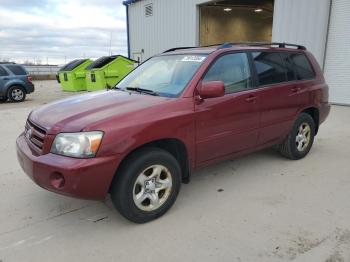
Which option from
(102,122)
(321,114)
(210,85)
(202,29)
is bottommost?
(321,114)

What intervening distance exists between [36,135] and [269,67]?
3.04 meters

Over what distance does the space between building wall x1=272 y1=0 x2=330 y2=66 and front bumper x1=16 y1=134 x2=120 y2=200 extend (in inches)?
390

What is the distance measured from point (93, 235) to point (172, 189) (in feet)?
2.92

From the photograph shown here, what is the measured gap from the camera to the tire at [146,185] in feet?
10.4

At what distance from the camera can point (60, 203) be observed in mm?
3891

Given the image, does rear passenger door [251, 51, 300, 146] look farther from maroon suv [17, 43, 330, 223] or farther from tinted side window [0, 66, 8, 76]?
tinted side window [0, 66, 8, 76]

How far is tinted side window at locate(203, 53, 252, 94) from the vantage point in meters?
3.94

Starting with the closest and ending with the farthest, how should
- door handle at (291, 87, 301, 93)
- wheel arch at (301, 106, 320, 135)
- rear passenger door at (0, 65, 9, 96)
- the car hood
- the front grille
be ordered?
the car hood
the front grille
door handle at (291, 87, 301, 93)
wheel arch at (301, 106, 320, 135)
rear passenger door at (0, 65, 9, 96)

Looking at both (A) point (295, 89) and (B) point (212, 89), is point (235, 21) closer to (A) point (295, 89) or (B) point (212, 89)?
(A) point (295, 89)

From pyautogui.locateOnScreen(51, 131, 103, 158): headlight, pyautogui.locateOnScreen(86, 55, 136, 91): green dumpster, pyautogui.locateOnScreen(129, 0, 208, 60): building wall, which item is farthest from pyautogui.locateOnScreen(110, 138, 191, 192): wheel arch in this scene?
pyautogui.locateOnScreen(86, 55, 136, 91): green dumpster

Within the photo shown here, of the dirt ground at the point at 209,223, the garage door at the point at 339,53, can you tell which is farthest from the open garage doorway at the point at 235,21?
the dirt ground at the point at 209,223

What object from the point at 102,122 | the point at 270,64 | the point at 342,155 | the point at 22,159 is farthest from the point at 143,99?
the point at 342,155

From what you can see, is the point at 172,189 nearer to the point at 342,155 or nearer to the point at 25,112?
the point at 342,155

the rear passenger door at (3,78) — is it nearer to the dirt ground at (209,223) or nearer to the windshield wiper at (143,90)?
the dirt ground at (209,223)
